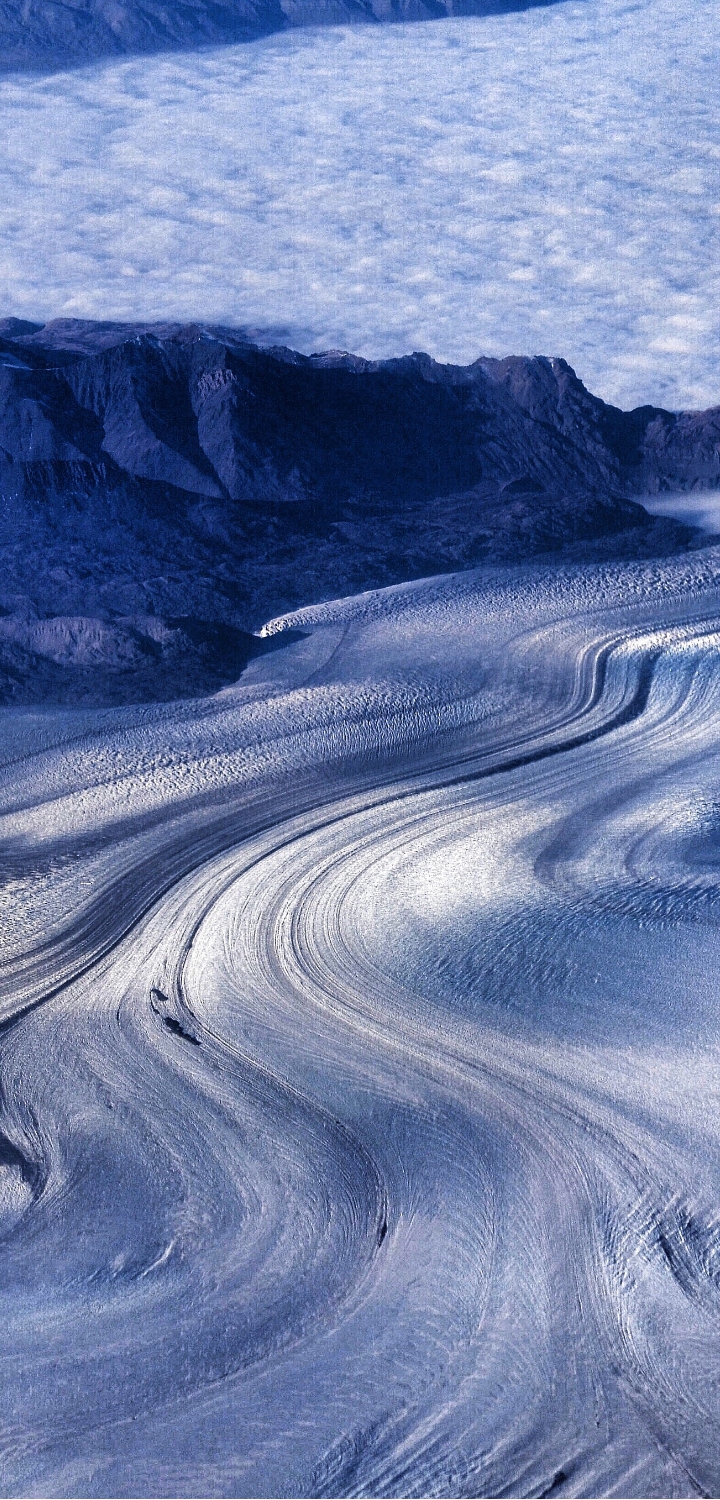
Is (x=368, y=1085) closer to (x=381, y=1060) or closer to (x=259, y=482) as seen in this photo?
(x=381, y=1060)

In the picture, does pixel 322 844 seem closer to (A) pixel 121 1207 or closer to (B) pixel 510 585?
(A) pixel 121 1207

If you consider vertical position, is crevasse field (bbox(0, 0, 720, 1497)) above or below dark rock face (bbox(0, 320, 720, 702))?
below

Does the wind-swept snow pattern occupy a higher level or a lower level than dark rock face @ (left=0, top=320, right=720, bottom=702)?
lower

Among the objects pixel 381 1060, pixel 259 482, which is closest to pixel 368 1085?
pixel 381 1060

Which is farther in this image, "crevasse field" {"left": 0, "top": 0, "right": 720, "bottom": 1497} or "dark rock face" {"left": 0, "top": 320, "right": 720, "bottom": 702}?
"dark rock face" {"left": 0, "top": 320, "right": 720, "bottom": 702}

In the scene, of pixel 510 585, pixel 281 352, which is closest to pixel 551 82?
pixel 281 352
